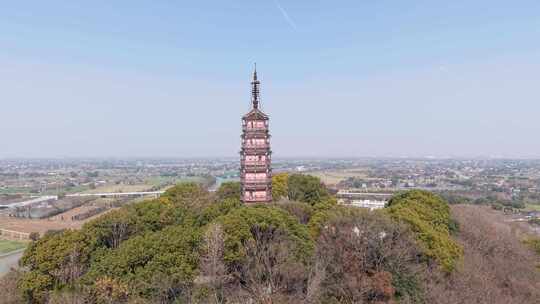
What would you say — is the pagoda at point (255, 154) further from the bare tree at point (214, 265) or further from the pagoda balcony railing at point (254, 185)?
the bare tree at point (214, 265)

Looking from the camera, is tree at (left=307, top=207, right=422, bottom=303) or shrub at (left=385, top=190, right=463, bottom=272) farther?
shrub at (left=385, top=190, right=463, bottom=272)

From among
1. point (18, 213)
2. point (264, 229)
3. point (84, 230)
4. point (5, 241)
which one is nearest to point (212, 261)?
point (264, 229)

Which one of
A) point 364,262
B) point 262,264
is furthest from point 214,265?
point 364,262

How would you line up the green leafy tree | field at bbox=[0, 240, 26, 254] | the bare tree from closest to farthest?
the green leafy tree < the bare tree < field at bbox=[0, 240, 26, 254]

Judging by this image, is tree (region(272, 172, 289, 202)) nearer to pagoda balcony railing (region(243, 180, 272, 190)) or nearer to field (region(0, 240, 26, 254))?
pagoda balcony railing (region(243, 180, 272, 190))

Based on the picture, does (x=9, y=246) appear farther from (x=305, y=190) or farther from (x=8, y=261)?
(x=305, y=190)

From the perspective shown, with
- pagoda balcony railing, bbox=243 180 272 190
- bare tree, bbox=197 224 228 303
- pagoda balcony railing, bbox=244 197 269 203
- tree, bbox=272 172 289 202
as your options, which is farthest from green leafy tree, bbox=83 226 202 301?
tree, bbox=272 172 289 202

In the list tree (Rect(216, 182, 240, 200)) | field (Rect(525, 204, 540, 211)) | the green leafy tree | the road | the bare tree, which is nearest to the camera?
the green leafy tree

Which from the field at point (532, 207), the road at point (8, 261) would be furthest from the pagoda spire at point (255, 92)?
the field at point (532, 207)
